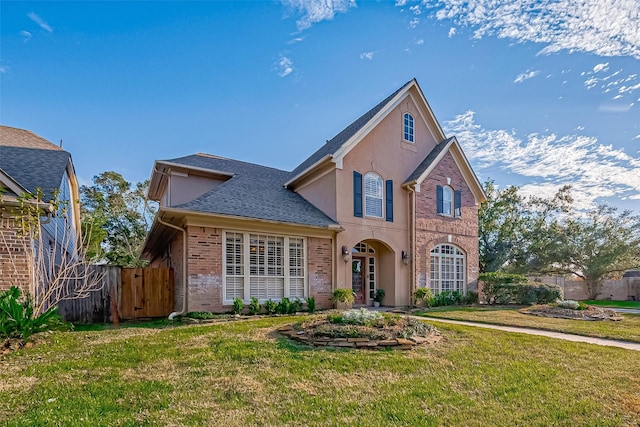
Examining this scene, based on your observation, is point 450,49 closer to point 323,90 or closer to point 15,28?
point 323,90

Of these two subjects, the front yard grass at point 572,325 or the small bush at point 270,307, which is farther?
the small bush at point 270,307

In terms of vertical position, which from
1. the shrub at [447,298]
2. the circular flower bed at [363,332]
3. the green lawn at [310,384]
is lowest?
the shrub at [447,298]

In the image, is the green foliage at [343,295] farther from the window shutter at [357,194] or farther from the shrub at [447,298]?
the shrub at [447,298]

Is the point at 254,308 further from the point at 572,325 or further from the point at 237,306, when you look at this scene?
the point at 572,325

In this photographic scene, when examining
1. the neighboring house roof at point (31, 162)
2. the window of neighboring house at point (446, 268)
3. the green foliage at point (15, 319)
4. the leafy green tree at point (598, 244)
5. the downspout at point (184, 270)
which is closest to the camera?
the green foliage at point (15, 319)

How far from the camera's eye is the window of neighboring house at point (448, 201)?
15297 mm

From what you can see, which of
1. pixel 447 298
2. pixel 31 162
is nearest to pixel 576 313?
pixel 447 298

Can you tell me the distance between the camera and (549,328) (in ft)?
28.2

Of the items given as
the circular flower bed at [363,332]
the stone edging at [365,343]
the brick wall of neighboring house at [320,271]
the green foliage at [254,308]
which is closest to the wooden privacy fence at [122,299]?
the green foliage at [254,308]

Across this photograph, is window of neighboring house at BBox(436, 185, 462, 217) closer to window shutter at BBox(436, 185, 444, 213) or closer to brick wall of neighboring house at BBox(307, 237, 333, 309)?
window shutter at BBox(436, 185, 444, 213)

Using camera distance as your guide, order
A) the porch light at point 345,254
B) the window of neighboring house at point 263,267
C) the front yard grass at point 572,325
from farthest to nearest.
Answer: the porch light at point 345,254 < the window of neighboring house at point 263,267 < the front yard grass at point 572,325

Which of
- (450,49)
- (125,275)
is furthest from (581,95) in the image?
(125,275)

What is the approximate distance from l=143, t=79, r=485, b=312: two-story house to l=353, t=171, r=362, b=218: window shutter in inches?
1.5

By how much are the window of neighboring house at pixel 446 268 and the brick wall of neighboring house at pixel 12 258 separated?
13103 millimetres
